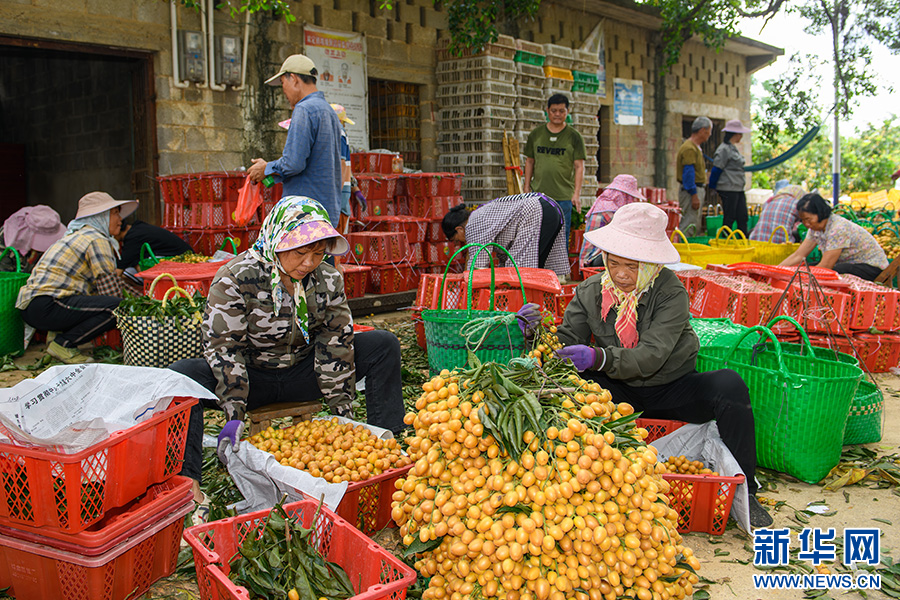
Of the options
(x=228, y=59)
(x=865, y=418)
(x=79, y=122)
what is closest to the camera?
(x=865, y=418)

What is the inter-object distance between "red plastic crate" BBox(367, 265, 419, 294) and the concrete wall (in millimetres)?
3710

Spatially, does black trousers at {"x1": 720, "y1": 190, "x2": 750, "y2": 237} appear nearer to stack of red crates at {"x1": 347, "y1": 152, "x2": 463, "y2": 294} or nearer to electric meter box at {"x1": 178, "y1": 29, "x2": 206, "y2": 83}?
stack of red crates at {"x1": 347, "y1": 152, "x2": 463, "y2": 294}

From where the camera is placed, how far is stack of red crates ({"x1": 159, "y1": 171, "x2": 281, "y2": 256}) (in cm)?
673

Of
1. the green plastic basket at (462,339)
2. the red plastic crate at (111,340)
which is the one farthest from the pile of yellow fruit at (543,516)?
the red plastic crate at (111,340)

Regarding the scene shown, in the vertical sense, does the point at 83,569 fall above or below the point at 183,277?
below

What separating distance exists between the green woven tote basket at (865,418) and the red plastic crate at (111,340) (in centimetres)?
510

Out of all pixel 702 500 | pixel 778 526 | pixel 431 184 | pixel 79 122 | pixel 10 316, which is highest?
pixel 79 122

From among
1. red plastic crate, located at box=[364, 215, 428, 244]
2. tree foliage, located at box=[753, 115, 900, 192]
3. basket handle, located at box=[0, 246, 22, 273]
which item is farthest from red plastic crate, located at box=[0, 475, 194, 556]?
tree foliage, located at box=[753, 115, 900, 192]

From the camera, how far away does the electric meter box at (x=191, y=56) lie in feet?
23.8

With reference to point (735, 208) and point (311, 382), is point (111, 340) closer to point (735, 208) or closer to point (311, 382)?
point (311, 382)

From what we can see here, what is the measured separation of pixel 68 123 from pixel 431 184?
5703mm

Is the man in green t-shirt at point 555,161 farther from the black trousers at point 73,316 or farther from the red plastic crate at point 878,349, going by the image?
the black trousers at point 73,316

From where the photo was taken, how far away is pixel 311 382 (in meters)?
3.31

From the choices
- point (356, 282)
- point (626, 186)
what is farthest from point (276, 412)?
point (626, 186)
